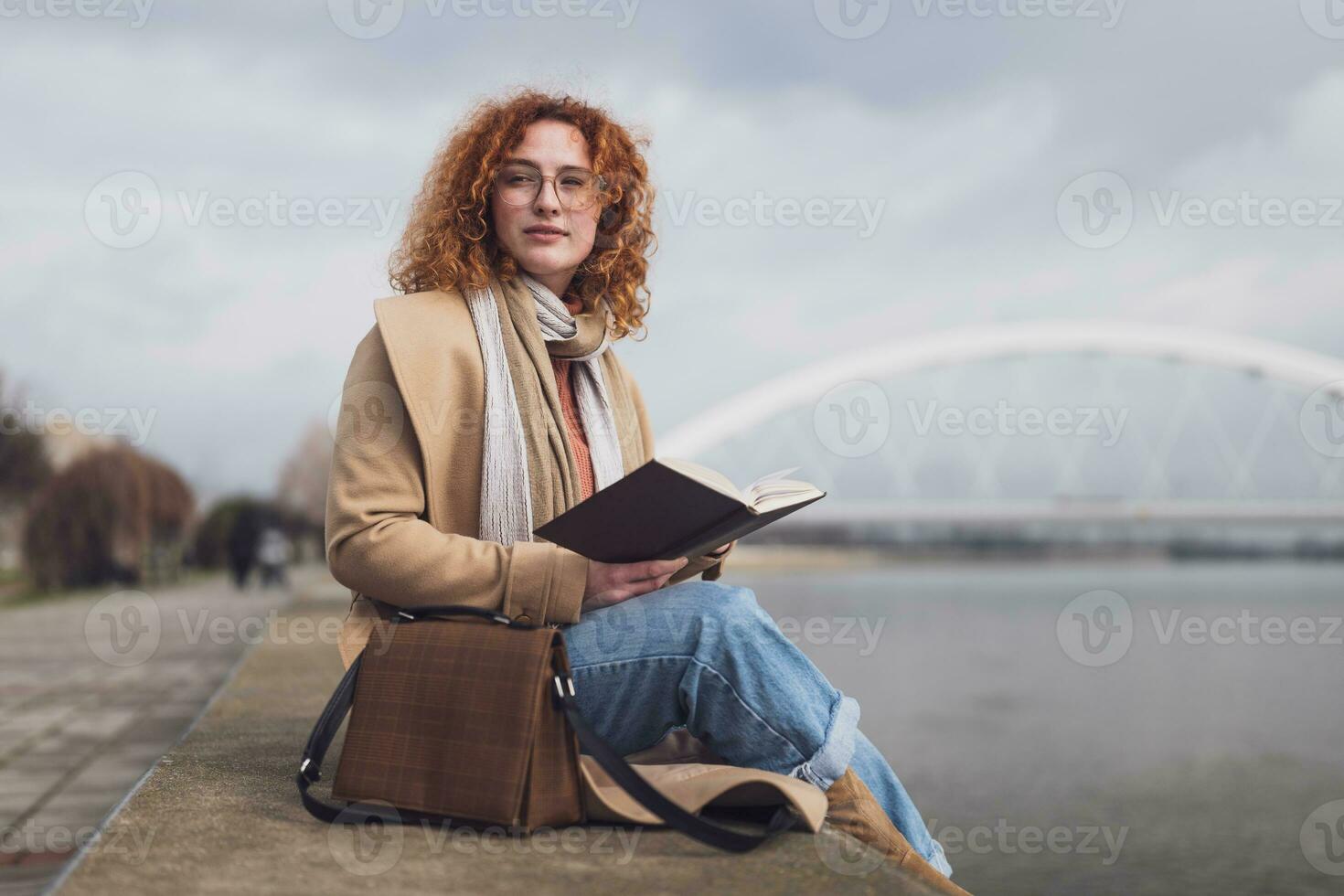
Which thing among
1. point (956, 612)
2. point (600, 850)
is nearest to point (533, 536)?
point (600, 850)

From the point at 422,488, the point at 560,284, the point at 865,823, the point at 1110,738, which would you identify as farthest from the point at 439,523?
the point at 1110,738

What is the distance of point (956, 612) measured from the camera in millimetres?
22531

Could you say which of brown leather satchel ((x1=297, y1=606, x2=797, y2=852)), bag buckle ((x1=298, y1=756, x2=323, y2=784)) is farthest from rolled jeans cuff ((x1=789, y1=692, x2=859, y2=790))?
bag buckle ((x1=298, y1=756, x2=323, y2=784))

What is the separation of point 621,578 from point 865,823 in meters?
0.58

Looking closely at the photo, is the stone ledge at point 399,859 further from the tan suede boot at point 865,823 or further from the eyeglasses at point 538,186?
the eyeglasses at point 538,186

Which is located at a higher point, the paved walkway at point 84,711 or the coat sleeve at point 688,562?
the coat sleeve at point 688,562

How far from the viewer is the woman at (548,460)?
2.04 metres

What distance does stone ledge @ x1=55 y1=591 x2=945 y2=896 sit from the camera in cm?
169

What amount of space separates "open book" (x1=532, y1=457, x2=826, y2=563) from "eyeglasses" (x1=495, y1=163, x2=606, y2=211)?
0.84 metres

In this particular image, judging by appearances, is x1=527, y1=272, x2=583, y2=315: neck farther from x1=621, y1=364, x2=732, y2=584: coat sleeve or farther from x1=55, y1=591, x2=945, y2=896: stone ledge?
x1=55, y1=591, x2=945, y2=896: stone ledge

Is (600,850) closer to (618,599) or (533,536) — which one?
(618,599)

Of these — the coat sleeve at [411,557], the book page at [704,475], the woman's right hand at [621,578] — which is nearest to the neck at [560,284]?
the coat sleeve at [411,557]

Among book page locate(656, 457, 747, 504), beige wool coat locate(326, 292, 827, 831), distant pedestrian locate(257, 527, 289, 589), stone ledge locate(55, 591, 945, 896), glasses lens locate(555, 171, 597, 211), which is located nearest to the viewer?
stone ledge locate(55, 591, 945, 896)

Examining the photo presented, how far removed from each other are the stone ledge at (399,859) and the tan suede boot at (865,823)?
1.7 inches
